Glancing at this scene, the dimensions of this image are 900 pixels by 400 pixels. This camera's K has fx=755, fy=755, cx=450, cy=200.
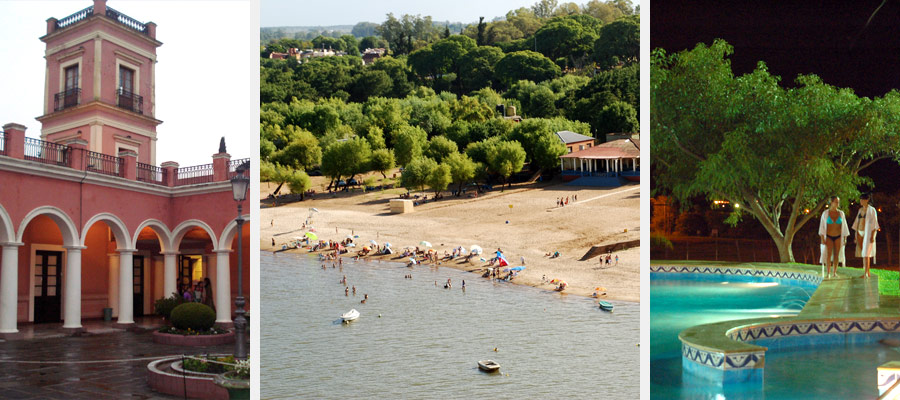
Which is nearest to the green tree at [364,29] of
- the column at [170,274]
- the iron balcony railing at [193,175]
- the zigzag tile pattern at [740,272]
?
the iron balcony railing at [193,175]

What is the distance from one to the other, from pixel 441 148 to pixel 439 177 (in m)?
0.29

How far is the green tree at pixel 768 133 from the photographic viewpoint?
7.48 metres

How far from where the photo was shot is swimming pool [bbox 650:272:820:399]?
20.9 ft

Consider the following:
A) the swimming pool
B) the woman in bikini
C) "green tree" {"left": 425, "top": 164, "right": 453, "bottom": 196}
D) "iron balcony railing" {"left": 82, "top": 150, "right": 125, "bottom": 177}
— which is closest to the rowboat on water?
the swimming pool

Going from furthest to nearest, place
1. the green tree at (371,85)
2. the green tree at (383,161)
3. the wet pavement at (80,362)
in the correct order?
the green tree at (371,85)
the green tree at (383,161)
the wet pavement at (80,362)

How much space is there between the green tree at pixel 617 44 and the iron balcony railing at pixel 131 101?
12.7 feet

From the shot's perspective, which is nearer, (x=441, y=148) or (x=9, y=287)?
(x=9, y=287)

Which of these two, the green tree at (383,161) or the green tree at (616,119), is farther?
the green tree at (383,161)

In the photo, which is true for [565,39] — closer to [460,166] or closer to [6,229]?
[460,166]

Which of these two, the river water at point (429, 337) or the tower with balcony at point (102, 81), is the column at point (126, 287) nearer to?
the tower with balcony at point (102, 81)

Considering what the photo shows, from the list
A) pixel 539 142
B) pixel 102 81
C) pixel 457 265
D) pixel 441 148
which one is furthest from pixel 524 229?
pixel 102 81

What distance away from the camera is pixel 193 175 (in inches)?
199

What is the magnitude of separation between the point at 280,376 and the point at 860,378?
15.2 feet

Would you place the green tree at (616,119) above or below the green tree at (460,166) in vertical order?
above
